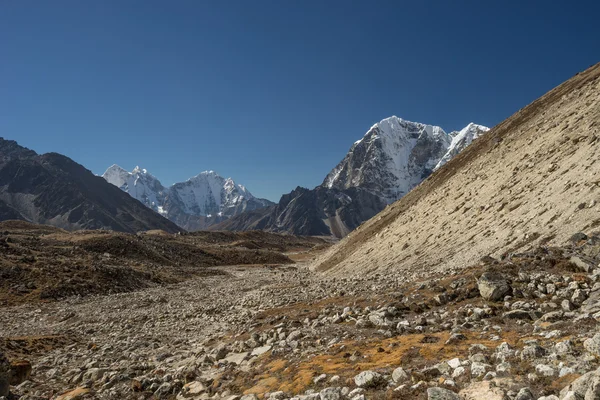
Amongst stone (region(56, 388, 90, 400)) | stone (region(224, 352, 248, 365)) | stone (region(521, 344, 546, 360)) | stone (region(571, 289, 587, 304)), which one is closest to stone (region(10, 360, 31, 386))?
stone (region(56, 388, 90, 400))

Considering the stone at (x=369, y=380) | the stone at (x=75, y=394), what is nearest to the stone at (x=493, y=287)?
the stone at (x=369, y=380)

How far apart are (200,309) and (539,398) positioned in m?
26.5

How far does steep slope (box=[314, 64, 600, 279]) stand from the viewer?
20594mm

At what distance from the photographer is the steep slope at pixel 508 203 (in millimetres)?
20594

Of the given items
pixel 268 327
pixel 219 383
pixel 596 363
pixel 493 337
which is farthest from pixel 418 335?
pixel 268 327

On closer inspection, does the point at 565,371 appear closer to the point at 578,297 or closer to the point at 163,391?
the point at 578,297

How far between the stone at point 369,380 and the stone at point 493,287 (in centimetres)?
675

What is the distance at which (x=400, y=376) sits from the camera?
7.57 metres

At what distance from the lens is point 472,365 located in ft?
23.4

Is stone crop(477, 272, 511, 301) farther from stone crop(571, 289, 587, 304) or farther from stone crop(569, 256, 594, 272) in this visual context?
stone crop(569, 256, 594, 272)

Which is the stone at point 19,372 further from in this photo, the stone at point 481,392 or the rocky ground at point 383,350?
the stone at point 481,392

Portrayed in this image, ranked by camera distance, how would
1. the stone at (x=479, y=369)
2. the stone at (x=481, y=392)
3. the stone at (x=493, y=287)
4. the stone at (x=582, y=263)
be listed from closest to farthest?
the stone at (x=481, y=392) < the stone at (x=479, y=369) < the stone at (x=493, y=287) < the stone at (x=582, y=263)

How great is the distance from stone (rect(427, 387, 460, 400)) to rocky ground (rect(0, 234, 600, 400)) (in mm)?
18

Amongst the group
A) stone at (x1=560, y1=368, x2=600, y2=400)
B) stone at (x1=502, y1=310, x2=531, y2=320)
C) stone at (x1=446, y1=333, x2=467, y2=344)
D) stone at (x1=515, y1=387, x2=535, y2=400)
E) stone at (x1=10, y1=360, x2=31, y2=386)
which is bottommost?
stone at (x1=502, y1=310, x2=531, y2=320)
